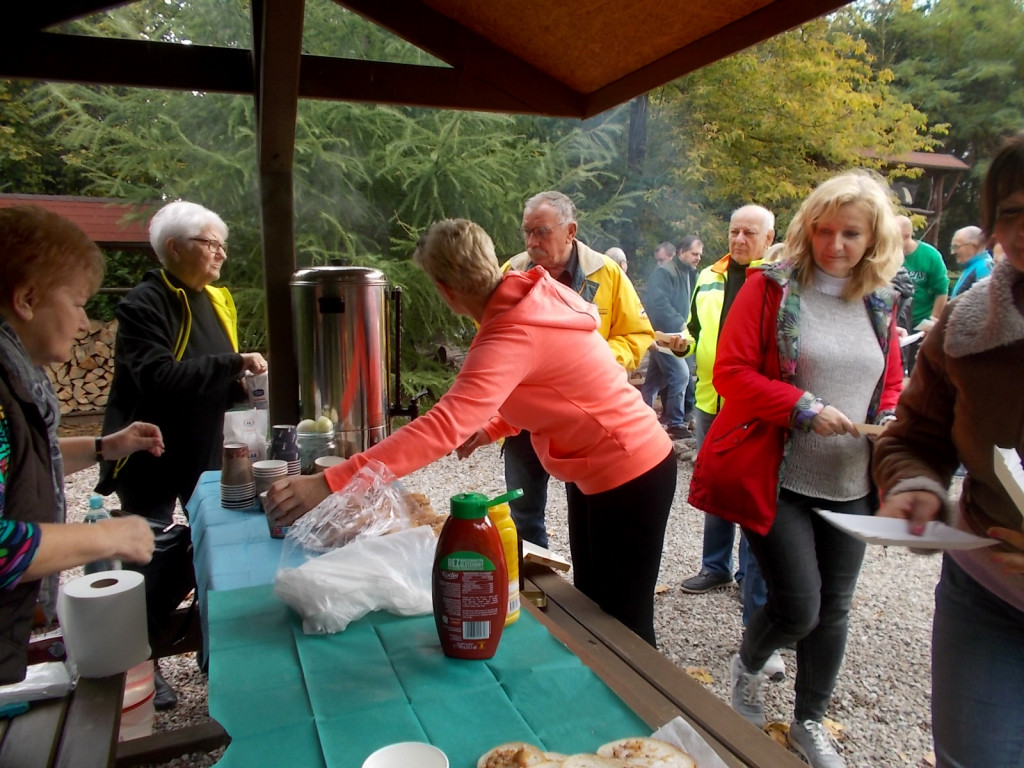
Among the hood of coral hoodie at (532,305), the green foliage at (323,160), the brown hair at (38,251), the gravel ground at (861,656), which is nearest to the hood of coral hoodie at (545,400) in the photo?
the hood of coral hoodie at (532,305)

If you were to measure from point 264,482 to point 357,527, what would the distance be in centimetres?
59

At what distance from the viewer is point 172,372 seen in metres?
2.68

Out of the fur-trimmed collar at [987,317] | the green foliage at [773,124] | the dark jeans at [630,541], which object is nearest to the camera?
the fur-trimmed collar at [987,317]

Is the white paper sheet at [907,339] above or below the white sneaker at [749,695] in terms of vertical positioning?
above

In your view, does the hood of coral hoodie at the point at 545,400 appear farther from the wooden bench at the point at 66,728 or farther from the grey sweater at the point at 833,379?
the wooden bench at the point at 66,728

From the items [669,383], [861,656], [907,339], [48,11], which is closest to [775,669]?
[861,656]

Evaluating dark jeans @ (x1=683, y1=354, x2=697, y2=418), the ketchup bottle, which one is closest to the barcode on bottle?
the ketchup bottle

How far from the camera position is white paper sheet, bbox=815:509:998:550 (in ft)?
3.68

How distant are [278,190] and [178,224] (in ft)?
2.02

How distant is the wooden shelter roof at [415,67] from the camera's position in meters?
2.50

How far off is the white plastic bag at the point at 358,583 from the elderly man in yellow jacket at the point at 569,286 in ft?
5.61

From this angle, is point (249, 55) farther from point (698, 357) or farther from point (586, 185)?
point (586, 185)

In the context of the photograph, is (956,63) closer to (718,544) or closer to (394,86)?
(718,544)

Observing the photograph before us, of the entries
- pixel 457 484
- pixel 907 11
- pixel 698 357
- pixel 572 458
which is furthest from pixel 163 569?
pixel 907 11
